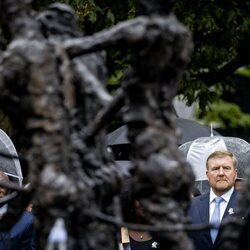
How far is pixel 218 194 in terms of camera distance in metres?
10.5

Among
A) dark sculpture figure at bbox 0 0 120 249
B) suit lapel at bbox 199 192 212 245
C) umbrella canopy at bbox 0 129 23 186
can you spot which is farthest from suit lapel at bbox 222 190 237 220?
dark sculpture figure at bbox 0 0 120 249

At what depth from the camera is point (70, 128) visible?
20.8 ft

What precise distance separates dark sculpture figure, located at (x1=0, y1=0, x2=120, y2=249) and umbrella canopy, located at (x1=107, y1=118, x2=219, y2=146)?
6487 millimetres

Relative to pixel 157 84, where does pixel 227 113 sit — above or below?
below

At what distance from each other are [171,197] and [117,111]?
19.9 inches

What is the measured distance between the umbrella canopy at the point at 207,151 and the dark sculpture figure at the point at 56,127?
15.8 feet

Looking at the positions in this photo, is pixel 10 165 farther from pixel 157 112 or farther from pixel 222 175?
pixel 157 112

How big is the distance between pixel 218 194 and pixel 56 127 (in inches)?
176

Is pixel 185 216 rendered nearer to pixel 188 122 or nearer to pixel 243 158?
pixel 243 158

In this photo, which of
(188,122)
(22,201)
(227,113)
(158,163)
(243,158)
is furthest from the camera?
(227,113)

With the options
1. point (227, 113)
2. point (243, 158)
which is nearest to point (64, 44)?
point (243, 158)

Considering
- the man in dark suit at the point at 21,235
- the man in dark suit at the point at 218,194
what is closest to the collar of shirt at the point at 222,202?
the man in dark suit at the point at 218,194

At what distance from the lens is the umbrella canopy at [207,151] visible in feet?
37.1

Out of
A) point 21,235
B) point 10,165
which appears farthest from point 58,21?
point 10,165
